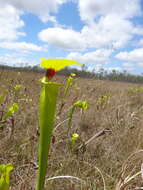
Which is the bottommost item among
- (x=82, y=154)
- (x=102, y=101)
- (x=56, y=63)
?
(x=82, y=154)

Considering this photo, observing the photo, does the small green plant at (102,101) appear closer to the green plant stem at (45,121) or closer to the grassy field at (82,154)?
the grassy field at (82,154)

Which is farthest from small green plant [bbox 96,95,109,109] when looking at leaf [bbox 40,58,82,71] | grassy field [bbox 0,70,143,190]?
leaf [bbox 40,58,82,71]

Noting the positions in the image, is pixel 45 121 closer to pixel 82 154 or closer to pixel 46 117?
pixel 46 117

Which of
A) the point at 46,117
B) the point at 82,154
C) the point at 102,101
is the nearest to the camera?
the point at 46,117

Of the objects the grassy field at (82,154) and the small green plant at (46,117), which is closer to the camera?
the small green plant at (46,117)

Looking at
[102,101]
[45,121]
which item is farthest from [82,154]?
[102,101]

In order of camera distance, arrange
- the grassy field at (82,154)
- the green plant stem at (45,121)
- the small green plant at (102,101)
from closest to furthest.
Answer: the green plant stem at (45,121)
the grassy field at (82,154)
the small green plant at (102,101)

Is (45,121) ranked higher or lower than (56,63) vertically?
lower

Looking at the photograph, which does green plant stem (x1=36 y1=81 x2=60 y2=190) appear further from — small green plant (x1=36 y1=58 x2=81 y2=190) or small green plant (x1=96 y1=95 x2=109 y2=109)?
small green plant (x1=96 y1=95 x2=109 y2=109)

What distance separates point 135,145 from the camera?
191cm

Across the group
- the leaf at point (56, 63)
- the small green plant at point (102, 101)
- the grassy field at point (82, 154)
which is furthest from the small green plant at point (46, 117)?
the small green plant at point (102, 101)

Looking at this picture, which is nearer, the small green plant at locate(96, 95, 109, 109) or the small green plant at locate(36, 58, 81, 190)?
the small green plant at locate(36, 58, 81, 190)

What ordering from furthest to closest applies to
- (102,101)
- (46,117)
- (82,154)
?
1. (102,101)
2. (82,154)
3. (46,117)

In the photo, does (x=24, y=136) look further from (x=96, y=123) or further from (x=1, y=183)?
(x=1, y=183)
